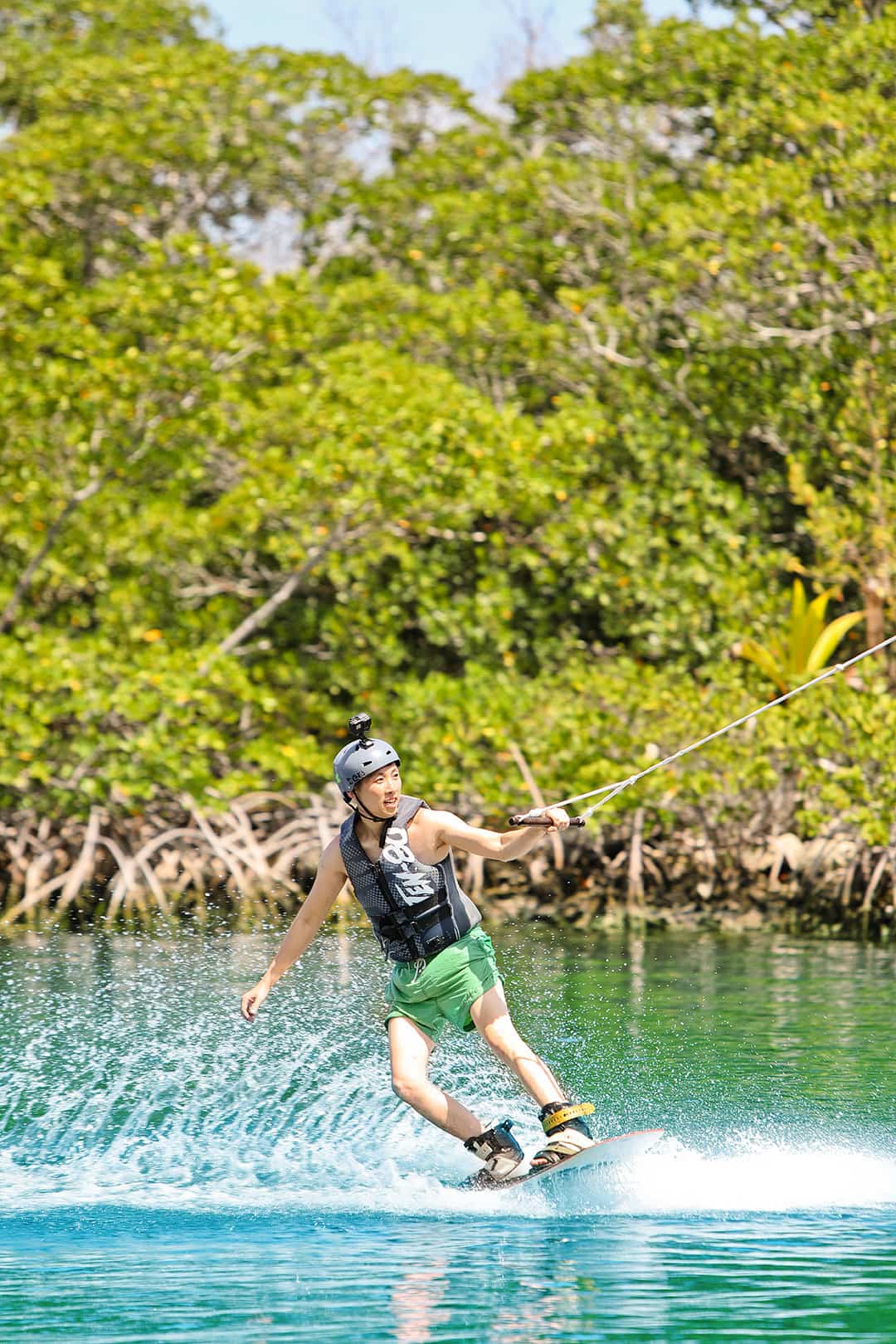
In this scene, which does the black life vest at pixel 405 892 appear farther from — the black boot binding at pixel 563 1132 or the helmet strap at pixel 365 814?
the black boot binding at pixel 563 1132

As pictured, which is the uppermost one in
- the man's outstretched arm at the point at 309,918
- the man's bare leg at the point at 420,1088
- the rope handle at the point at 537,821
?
the rope handle at the point at 537,821

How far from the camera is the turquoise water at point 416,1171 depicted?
5.24m

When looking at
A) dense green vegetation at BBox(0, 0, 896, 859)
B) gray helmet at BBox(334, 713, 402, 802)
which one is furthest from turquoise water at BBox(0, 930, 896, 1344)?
dense green vegetation at BBox(0, 0, 896, 859)

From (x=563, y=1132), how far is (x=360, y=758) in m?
1.45

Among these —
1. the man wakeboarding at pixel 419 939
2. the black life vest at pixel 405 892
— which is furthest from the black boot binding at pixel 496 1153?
the black life vest at pixel 405 892

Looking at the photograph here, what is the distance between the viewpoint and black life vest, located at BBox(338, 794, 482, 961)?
253 inches

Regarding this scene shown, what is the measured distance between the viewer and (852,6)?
65.2 feet

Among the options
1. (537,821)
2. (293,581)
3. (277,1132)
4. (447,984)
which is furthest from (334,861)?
(293,581)

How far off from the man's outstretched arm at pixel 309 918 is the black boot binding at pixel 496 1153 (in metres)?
0.91

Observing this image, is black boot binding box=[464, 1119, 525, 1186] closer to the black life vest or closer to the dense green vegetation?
the black life vest

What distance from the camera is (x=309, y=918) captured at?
256 inches

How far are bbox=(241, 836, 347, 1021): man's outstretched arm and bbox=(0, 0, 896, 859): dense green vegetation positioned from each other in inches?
362

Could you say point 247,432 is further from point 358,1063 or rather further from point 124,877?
point 358,1063

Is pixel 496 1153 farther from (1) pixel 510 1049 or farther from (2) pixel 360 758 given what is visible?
(2) pixel 360 758
